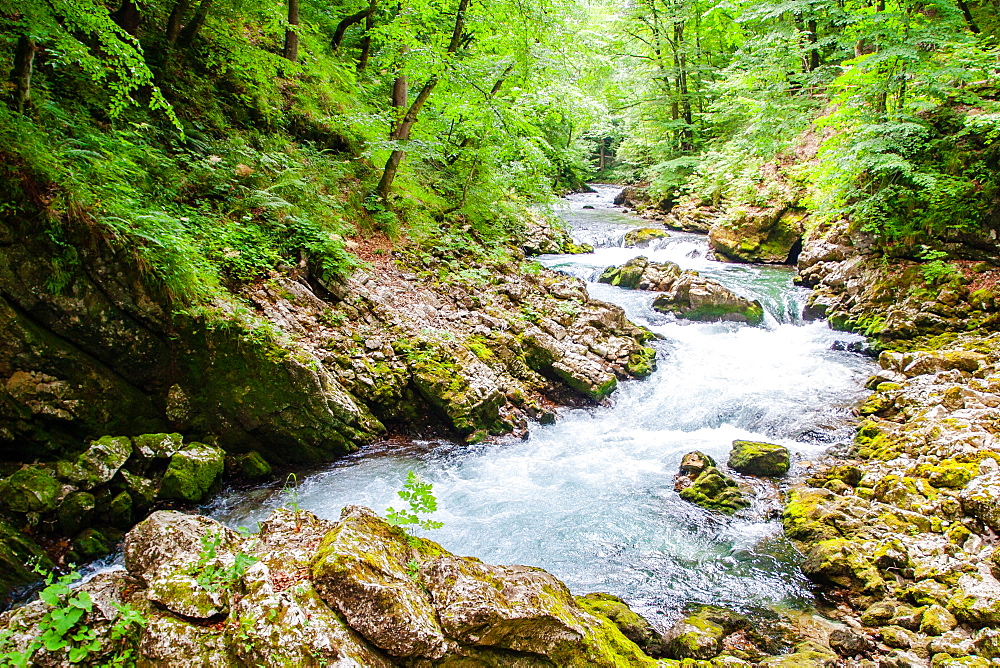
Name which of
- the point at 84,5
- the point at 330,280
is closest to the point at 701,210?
the point at 330,280

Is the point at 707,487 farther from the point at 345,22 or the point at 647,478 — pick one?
the point at 345,22

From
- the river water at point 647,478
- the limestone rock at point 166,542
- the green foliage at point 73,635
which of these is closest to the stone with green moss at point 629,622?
the river water at point 647,478

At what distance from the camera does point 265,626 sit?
2.79 metres

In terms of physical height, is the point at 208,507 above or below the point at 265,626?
below

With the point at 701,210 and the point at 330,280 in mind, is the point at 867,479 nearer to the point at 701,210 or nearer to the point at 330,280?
the point at 330,280

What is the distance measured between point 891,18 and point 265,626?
16.4 meters

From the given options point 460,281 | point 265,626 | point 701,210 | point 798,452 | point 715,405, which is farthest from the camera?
point 701,210

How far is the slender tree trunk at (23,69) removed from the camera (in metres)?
5.74

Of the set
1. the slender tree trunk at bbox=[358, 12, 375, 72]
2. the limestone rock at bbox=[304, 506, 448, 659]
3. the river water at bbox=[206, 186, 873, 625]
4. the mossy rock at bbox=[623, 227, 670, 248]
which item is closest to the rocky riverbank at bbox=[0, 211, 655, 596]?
the river water at bbox=[206, 186, 873, 625]

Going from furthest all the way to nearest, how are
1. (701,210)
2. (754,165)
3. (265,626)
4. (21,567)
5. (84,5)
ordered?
(701,210), (754,165), (84,5), (21,567), (265,626)

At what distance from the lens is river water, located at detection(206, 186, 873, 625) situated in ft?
19.3

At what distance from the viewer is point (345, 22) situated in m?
13.7

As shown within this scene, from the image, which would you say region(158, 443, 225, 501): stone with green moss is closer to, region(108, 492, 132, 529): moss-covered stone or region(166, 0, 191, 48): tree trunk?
region(108, 492, 132, 529): moss-covered stone

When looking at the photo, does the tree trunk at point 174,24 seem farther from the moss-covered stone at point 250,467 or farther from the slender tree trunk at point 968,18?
the slender tree trunk at point 968,18
